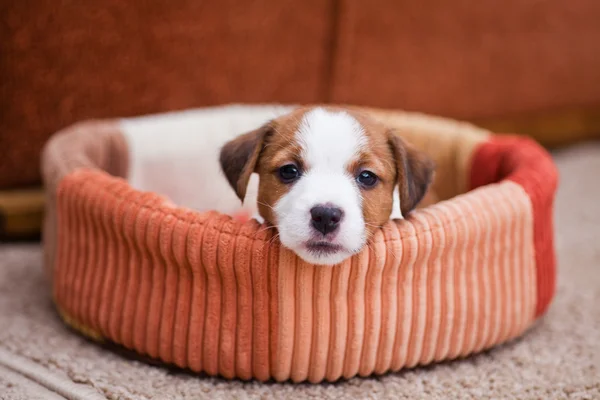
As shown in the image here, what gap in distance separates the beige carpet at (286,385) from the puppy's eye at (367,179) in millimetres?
590

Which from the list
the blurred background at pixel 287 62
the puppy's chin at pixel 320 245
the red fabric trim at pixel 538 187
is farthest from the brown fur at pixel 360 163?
the blurred background at pixel 287 62

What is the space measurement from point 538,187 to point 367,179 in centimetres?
71

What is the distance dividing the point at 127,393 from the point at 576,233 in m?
2.47

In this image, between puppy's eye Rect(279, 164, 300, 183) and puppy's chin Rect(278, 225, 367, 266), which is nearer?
puppy's chin Rect(278, 225, 367, 266)

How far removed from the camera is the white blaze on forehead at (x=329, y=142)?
74.7 inches

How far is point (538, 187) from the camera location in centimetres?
231

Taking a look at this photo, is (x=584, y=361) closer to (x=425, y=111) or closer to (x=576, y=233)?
(x=576, y=233)

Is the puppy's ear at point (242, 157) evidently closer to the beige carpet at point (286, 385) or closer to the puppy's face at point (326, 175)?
the puppy's face at point (326, 175)

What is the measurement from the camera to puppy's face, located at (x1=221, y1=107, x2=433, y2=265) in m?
1.78

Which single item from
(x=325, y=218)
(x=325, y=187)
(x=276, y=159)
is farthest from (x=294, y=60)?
(x=325, y=218)

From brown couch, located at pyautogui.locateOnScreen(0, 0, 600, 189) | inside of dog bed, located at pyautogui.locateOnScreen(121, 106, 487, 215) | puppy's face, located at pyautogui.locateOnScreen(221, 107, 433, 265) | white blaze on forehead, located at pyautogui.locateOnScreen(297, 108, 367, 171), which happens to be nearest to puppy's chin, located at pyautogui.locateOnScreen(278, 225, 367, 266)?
puppy's face, located at pyautogui.locateOnScreen(221, 107, 433, 265)

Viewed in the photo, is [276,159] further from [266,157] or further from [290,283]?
[290,283]

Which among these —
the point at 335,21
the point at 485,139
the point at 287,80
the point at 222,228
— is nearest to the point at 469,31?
the point at 335,21

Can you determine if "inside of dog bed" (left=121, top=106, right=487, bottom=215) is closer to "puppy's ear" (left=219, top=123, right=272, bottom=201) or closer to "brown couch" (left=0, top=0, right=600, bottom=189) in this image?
"brown couch" (left=0, top=0, right=600, bottom=189)
